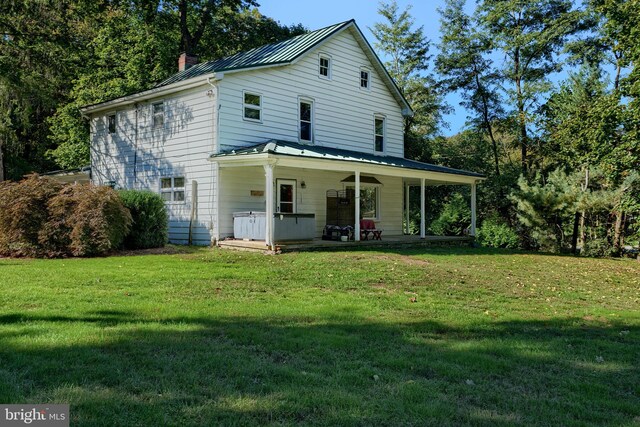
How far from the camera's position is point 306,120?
18.7 m

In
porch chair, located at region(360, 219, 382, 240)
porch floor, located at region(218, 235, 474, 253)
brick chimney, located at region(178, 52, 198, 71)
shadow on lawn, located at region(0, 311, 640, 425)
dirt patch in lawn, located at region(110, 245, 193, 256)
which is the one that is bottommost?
shadow on lawn, located at region(0, 311, 640, 425)

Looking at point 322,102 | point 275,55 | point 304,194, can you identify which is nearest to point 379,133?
point 322,102

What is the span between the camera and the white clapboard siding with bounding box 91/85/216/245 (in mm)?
16219

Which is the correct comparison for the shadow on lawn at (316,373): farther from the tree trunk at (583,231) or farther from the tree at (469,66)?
the tree at (469,66)

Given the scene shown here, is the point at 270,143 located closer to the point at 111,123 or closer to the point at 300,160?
the point at 300,160

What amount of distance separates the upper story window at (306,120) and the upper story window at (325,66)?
1404mm

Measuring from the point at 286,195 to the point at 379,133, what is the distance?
652 centimetres

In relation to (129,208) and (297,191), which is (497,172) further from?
(129,208)

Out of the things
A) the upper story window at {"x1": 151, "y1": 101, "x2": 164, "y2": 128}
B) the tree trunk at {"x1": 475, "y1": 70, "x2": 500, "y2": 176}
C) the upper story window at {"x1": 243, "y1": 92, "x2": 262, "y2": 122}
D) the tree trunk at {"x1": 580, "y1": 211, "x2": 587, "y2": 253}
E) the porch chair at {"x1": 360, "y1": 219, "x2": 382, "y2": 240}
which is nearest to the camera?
the upper story window at {"x1": 243, "y1": 92, "x2": 262, "y2": 122}

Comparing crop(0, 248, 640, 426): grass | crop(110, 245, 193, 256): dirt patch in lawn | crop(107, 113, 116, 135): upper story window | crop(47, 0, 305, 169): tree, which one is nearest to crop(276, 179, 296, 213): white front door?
crop(110, 245, 193, 256): dirt patch in lawn

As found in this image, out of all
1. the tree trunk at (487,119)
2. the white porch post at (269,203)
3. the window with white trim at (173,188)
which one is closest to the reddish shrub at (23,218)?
the window with white trim at (173,188)

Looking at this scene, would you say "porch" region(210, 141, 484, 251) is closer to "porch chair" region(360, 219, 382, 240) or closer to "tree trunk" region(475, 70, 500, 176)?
"porch chair" region(360, 219, 382, 240)

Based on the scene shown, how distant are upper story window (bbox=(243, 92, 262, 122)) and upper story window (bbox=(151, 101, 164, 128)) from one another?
11.6ft

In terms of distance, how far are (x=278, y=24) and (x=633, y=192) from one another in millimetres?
21068
